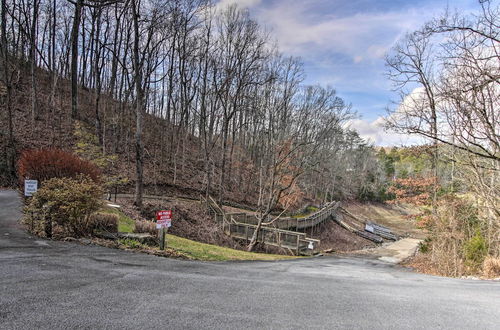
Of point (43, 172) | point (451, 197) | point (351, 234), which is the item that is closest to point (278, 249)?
point (451, 197)

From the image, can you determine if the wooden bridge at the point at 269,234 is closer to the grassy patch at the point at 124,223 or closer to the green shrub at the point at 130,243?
the grassy patch at the point at 124,223

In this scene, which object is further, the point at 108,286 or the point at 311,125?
the point at 311,125

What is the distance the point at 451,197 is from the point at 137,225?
43.9 feet

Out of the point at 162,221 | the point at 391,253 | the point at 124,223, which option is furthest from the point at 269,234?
the point at 162,221

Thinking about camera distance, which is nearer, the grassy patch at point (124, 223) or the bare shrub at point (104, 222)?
the bare shrub at point (104, 222)

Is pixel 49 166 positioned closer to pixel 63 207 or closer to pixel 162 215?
pixel 63 207

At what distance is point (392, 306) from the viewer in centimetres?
505

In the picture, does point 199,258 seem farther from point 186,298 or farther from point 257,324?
point 257,324

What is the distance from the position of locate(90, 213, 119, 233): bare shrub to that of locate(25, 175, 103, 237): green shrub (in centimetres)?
34

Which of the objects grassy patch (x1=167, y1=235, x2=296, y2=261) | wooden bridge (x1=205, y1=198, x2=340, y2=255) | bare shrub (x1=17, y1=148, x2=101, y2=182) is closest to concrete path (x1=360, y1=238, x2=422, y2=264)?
wooden bridge (x1=205, y1=198, x2=340, y2=255)

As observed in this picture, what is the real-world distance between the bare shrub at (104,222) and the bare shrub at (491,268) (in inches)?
488

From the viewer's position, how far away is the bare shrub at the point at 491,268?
959cm

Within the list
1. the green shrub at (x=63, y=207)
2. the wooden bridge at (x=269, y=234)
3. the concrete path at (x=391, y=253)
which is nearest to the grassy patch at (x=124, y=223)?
the green shrub at (x=63, y=207)

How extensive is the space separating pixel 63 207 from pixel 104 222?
5.01ft
